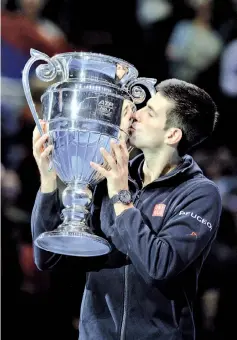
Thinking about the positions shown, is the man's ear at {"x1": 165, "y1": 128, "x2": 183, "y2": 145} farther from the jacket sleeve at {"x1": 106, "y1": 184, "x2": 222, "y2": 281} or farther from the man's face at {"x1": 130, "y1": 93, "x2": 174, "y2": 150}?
the jacket sleeve at {"x1": 106, "y1": 184, "x2": 222, "y2": 281}

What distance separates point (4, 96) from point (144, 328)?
38.2 inches

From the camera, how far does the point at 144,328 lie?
1.25 m

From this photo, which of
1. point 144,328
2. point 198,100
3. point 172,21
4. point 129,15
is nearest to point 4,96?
point 129,15

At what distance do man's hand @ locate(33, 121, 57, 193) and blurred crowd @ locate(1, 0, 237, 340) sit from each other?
0.48 m

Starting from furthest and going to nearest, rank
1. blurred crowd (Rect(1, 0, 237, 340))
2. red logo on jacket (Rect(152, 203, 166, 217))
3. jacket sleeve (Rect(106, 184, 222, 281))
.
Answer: blurred crowd (Rect(1, 0, 237, 340)) < red logo on jacket (Rect(152, 203, 166, 217)) < jacket sleeve (Rect(106, 184, 222, 281))

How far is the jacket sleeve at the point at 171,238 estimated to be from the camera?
117 cm

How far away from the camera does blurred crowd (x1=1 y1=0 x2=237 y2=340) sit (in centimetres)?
174

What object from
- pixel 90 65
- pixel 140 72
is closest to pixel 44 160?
pixel 90 65

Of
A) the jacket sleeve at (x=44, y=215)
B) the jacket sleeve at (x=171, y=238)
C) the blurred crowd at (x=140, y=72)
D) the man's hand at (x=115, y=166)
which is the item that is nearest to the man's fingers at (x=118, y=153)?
the man's hand at (x=115, y=166)

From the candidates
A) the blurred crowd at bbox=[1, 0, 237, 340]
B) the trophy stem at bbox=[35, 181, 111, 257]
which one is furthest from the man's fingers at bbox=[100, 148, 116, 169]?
the blurred crowd at bbox=[1, 0, 237, 340]

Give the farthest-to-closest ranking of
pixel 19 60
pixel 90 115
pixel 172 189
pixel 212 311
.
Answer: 1. pixel 19 60
2. pixel 212 311
3. pixel 172 189
4. pixel 90 115

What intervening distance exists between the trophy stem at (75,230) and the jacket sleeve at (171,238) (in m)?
0.07

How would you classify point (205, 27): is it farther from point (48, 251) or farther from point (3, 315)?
point (3, 315)

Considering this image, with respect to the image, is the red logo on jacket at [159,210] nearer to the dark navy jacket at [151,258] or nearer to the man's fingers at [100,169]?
the dark navy jacket at [151,258]
